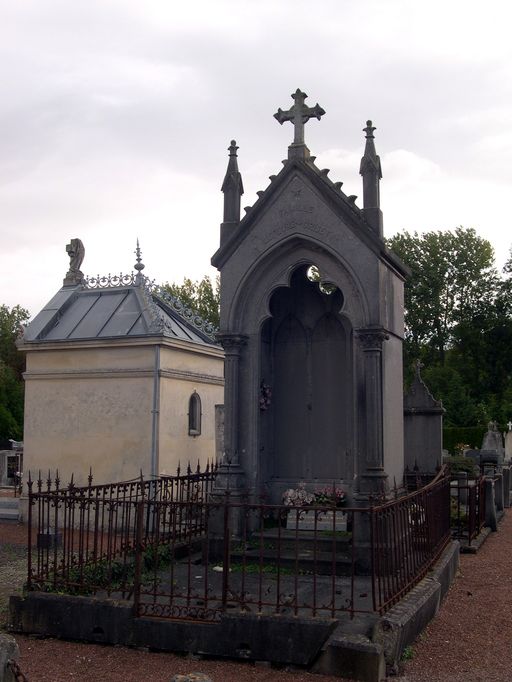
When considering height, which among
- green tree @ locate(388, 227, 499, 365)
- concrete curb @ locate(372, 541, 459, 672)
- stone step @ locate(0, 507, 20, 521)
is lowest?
stone step @ locate(0, 507, 20, 521)

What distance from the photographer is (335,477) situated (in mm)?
10844

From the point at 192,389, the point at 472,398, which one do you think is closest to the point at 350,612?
the point at 192,389

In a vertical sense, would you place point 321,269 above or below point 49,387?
above

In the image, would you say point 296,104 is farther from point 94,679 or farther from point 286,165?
point 94,679

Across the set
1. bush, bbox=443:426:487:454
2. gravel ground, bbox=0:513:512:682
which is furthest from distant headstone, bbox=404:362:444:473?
bush, bbox=443:426:487:454

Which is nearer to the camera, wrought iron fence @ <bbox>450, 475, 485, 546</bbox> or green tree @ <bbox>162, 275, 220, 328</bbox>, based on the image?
wrought iron fence @ <bbox>450, 475, 485, 546</bbox>

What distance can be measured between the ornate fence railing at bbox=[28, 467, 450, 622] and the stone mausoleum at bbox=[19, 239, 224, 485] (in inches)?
232

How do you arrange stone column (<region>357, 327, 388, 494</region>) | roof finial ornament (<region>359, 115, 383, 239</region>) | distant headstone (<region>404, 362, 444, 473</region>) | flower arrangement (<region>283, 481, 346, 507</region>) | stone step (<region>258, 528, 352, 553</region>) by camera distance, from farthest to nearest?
1. distant headstone (<region>404, 362, 444, 473</region>)
2. flower arrangement (<region>283, 481, 346, 507</region>)
3. roof finial ornament (<region>359, 115, 383, 239</region>)
4. stone column (<region>357, 327, 388, 494</region>)
5. stone step (<region>258, 528, 352, 553</region>)

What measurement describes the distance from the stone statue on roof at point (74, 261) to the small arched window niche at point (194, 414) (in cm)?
480

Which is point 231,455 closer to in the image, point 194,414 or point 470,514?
point 470,514

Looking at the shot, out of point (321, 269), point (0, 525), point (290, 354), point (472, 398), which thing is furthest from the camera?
point (472, 398)

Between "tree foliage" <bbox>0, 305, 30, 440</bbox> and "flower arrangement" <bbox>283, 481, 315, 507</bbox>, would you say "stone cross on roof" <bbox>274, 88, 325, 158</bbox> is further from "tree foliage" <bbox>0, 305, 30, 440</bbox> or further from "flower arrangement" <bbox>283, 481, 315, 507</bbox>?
"tree foliage" <bbox>0, 305, 30, 440</bbox>

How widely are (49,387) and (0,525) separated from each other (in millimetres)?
3485

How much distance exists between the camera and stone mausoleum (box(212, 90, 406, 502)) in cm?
992
